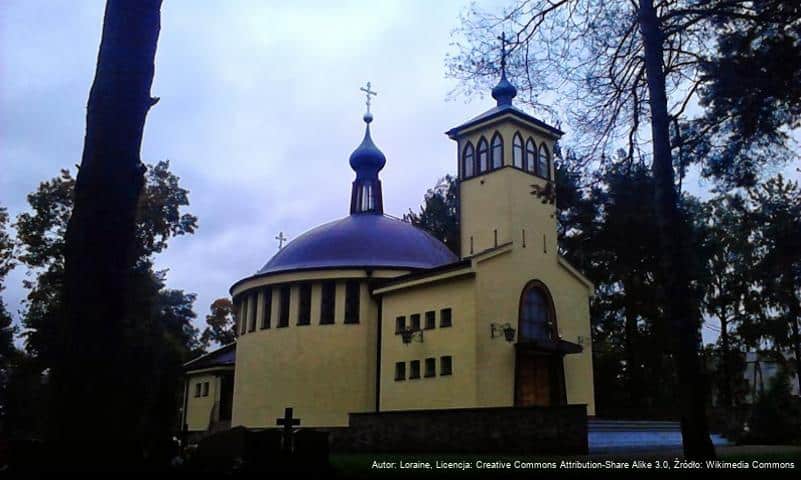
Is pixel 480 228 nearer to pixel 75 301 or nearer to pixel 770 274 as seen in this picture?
pixel 770 274

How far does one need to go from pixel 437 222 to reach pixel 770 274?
24790mm

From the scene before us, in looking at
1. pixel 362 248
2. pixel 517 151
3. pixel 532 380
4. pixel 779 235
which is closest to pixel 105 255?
pixel 779 235

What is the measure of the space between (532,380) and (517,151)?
775cm

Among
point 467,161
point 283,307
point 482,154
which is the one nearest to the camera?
point 482,154

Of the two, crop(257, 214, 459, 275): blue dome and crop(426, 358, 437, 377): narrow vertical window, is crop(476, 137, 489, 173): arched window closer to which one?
crop(257, 214, 459, 275): blue dome

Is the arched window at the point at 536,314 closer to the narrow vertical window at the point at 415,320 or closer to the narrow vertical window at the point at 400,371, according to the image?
the narrow vertical window at the point at 415,320

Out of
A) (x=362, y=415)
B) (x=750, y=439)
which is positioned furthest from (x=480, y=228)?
(x=750, y=439)

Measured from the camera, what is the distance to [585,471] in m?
9.70

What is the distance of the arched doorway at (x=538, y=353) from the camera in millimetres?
22156

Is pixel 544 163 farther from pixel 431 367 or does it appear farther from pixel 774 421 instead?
pixel 774 421

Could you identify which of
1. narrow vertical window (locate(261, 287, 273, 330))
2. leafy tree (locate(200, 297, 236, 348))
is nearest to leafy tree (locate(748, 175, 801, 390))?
narrow vertical window (locate(261, 287, 273, 330))

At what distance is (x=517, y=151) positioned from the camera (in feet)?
80.6

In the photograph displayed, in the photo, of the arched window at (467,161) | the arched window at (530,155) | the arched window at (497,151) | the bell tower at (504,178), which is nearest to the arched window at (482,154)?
the bell tower at (504,178)

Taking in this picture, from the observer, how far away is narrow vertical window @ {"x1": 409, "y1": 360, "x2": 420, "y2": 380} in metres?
23.3
